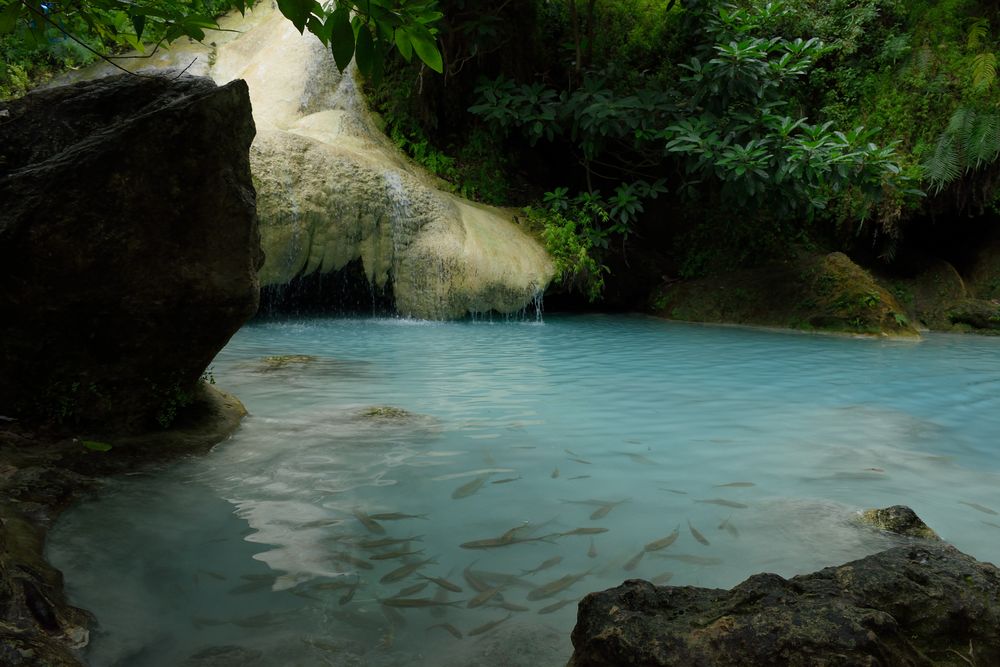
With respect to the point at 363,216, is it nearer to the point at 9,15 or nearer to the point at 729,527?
the point at 729,527

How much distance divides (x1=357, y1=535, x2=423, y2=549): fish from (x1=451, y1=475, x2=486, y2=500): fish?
442 millimetres

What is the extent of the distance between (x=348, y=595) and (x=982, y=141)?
1117 centimetres

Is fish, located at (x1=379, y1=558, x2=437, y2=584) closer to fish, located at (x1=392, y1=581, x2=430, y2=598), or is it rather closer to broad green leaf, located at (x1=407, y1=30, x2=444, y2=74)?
fish, located at (x1=392, y1=581, x2=430, y2=598)

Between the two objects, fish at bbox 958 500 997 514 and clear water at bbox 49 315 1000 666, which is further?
fish at bbox 958 500 997 514

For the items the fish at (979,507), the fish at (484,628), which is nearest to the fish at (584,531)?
the fish at (484,628)

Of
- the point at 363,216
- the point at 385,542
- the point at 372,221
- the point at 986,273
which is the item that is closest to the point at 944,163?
the point at 986,273

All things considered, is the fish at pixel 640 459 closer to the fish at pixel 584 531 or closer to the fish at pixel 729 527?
the fish at pixel 729 527

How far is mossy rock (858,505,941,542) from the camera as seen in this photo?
8.65 ft

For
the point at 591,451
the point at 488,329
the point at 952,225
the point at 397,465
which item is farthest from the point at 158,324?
the point at 952,225

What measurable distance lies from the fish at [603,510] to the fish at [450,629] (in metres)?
0.95

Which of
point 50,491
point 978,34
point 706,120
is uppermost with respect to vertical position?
point 978,34

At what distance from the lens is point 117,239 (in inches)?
122

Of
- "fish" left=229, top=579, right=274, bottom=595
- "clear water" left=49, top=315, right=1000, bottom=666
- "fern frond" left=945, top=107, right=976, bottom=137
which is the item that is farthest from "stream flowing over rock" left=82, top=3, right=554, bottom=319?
"fish" left=229, top=579, right=274, bottom=595

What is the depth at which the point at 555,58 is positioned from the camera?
1254 centimetres
